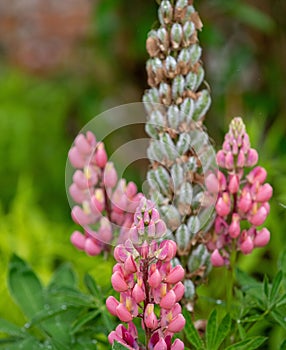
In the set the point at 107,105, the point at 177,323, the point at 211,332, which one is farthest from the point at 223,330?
the point at 107,105

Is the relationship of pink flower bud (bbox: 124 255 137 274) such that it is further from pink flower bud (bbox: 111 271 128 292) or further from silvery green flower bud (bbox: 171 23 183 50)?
silvery green flower bud (bbox: 171 23 183 50)

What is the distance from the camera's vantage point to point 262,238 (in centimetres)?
101

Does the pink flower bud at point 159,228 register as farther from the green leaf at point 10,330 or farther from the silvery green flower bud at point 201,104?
the green leaf at point 10,330

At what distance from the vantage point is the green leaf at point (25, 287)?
123 centimetres

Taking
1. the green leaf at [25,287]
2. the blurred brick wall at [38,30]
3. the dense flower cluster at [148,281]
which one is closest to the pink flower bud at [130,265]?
the dense flower cluster at [148,281]

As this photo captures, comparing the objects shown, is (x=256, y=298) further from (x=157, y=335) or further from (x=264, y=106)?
(x=264, y=106)

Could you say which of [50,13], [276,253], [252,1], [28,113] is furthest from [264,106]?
[50,13]

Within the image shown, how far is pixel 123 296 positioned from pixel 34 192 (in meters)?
2.28

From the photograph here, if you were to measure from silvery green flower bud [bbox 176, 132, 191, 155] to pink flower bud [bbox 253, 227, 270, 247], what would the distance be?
154 mm

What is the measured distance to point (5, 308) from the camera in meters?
1.81

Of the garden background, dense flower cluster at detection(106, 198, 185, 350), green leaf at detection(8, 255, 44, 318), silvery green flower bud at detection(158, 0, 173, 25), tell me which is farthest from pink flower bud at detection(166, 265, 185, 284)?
the garden background

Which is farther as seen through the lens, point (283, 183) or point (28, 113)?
point (28, 113)

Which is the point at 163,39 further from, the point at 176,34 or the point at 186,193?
the point at 186,193

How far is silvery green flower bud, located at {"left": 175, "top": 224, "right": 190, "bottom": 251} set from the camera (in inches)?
38.6
